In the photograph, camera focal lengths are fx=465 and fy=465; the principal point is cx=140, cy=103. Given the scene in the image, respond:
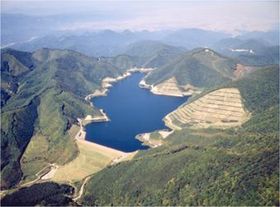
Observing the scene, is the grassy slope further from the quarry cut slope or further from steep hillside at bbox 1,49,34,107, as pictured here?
steep hillside at bbox 1,49,34,107

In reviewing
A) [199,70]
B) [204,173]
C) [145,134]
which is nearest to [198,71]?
[199,70]

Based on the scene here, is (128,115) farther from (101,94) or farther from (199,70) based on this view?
(199,70)

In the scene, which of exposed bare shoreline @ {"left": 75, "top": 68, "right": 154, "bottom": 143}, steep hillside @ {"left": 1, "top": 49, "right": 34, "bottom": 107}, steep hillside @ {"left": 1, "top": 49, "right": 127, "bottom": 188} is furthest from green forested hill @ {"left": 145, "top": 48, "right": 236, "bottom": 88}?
steep hillside @ {"left": 1, "top": 49, "right": 34, "bottom": 107}

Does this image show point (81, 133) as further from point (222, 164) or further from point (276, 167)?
point (276, 167)

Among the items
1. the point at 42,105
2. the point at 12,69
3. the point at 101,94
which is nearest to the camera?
the point at 42,105

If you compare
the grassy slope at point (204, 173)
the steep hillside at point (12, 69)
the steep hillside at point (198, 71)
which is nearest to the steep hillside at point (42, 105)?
the steep hillside at point (12, 69)
